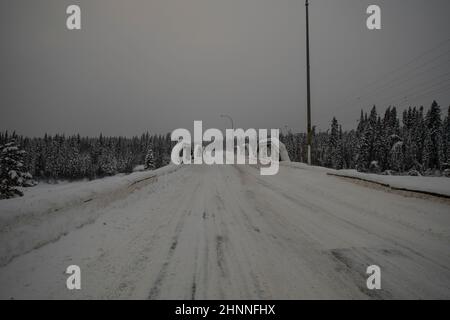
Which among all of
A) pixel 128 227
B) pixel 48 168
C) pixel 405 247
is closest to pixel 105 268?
pixel 128 227

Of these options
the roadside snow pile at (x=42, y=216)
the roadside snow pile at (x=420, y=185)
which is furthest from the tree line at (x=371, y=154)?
the roadside snow pile at (x=420, y=185)

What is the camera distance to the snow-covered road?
9.64 feet

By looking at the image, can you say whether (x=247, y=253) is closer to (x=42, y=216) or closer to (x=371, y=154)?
(x=42, y=216)

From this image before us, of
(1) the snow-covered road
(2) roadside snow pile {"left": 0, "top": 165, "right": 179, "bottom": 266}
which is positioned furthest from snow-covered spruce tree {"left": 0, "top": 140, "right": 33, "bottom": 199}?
(1) the snow-covered road

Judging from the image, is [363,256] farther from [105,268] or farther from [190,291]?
[105,268]

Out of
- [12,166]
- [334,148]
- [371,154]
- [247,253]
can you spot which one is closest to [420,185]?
[247,253]

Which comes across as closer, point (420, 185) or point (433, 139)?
point (420, 185)

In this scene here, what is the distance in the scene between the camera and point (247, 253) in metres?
3.97

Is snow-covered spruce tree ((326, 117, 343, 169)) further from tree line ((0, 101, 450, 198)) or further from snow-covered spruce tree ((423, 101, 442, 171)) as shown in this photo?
snow-covered spruce tree ((423, 101, 442, 171))

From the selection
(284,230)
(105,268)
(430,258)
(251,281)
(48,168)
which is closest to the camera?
(251,281)

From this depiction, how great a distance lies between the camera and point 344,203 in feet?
24.4

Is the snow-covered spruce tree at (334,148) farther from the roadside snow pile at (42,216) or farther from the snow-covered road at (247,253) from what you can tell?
the roadside snow pile at (42,216)
